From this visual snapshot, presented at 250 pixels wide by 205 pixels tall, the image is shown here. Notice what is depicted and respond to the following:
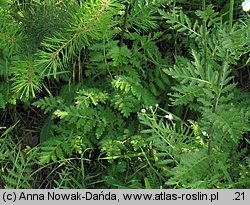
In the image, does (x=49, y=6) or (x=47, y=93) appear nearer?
(x=49, y=6)

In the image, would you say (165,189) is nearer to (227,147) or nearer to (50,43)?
(227,147)

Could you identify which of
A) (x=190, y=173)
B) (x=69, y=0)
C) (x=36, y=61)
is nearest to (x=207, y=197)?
(x=190, y=173)

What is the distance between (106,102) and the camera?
256 centimetres

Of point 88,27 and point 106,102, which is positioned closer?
point 88,27

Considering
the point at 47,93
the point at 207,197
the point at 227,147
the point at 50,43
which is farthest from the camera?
the point at 47,93

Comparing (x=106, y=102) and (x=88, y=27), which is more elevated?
(x=88, y=27)

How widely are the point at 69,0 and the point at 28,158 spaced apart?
75 centimetres

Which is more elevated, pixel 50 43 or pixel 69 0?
pixel 69 0

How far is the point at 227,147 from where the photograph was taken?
231 centimetres

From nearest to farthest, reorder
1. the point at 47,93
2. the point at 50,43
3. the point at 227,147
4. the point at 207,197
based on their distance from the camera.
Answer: the point at 207,197 → the point at 227,147 → the point at 50,43 → the point at 47,93

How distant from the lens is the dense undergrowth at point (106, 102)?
2238 mm

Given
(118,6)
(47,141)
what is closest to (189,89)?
(118,6)

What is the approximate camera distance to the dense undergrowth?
224 centimetres

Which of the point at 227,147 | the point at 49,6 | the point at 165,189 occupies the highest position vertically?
the point at 49,6
